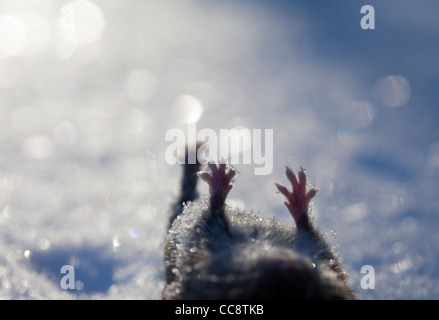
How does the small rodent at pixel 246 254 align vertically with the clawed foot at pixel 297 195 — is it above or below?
below

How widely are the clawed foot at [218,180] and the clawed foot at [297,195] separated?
97 cm

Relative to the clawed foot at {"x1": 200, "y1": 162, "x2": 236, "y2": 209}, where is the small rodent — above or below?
below

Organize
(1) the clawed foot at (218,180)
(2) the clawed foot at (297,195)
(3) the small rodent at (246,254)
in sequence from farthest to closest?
(1) the clawed foot at (218,180) → (2) the clawed foot at (297,195) → (3) the small rodent at (246,254)

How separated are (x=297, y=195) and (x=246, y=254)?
124 inches

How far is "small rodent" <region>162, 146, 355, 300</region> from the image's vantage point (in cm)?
383

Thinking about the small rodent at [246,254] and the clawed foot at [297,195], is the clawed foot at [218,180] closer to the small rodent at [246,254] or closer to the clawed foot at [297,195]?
the small rodent at [246,254]

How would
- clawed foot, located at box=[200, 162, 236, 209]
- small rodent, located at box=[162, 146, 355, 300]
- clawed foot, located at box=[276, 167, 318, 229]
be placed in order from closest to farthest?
small rodent, located at box=[162, 146, 355, 300] < clawed foot, located at box=[276, 167, 318, 229] < clawed foot, located at box=[200, 162, 236, 209]

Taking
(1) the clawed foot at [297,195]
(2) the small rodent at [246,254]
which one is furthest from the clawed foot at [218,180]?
(1) the clawed foot at [297,195]

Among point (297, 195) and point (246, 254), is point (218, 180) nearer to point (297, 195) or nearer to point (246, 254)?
point (297, 195)

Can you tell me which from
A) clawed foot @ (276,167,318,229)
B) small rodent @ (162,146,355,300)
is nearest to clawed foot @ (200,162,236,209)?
small rodent @ (162,146,355,300)

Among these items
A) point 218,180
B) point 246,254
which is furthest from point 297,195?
point 246,254

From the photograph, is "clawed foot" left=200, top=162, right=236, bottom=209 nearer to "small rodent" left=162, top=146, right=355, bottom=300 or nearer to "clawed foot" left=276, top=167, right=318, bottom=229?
"small rodent" left=162, top=146, right=355, bottom=300

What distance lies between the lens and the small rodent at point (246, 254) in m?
3.83
